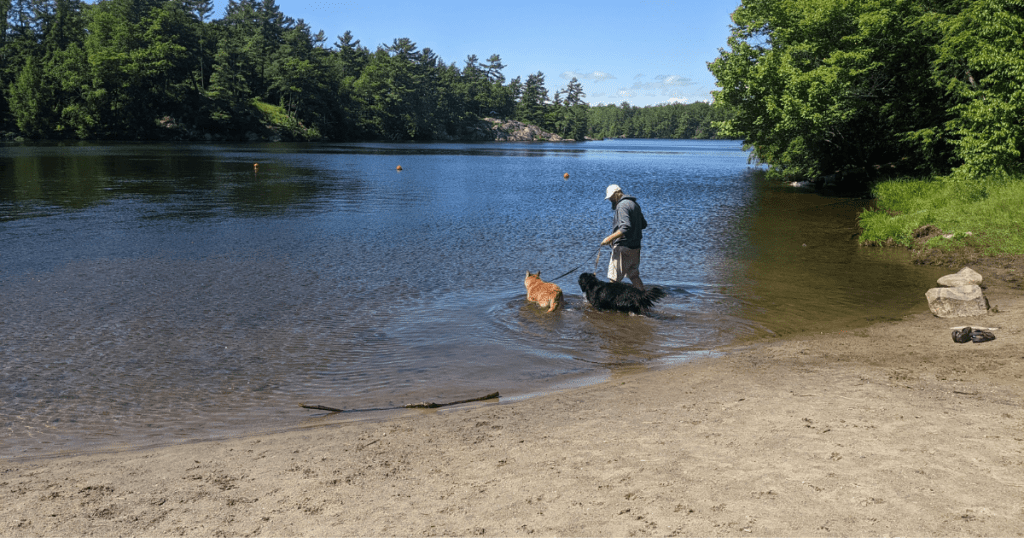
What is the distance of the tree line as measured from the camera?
21109mm

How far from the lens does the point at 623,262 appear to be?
1234cm

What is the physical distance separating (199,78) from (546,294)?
12202 cm

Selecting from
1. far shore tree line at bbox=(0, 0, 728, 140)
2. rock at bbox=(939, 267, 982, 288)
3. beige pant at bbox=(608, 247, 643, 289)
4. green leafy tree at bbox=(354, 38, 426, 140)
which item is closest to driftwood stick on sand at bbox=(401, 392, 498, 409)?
beige pant at bbox=(608, 247, 643, 289)

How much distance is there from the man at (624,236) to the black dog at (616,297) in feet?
2.00

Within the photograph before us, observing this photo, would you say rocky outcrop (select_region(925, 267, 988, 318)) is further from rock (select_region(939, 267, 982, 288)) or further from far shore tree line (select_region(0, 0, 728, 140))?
far shore tree line (select_region(0, 0, 728, 140))

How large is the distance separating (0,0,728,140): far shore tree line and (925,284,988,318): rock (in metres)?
108

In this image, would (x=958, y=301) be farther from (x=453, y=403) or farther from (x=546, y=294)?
(x=453, y=403)

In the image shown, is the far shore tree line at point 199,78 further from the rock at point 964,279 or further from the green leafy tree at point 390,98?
the rock at point 964,279

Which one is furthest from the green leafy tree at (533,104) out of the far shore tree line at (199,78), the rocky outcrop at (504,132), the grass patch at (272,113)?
the grass patch at (272,113)

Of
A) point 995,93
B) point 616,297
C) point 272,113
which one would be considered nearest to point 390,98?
point 272,113

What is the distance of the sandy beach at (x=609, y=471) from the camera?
14.5ft

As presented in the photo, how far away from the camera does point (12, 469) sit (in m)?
5.70

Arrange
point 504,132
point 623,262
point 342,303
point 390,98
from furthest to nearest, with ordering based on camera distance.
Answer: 1. point 504,132
2. point 390,98
3. point 342,303
4. point 623,262

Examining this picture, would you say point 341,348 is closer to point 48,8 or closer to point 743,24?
point 743,24
